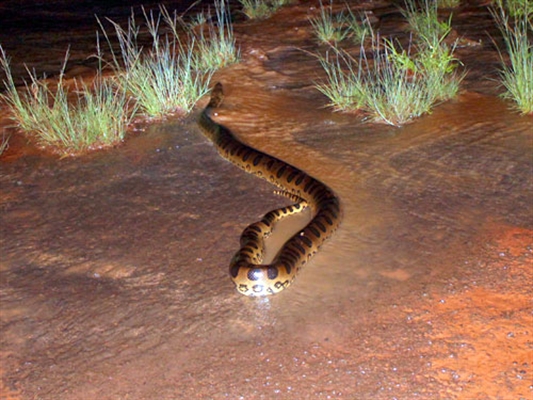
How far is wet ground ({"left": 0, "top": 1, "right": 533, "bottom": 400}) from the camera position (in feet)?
14.6

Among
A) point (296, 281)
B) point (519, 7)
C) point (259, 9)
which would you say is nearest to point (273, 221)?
point (296, 281)

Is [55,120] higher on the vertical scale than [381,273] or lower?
higher

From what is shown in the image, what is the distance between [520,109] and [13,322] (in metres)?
6.92

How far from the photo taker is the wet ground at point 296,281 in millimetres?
4449

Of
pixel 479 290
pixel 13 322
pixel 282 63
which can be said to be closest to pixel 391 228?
pixel 479 290

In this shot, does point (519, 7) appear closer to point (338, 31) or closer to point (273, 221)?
point (338, 31)

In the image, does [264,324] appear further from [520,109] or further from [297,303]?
[520,109]

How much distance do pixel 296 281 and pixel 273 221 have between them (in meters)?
1.08

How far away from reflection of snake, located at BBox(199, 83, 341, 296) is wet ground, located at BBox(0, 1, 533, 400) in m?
0.13

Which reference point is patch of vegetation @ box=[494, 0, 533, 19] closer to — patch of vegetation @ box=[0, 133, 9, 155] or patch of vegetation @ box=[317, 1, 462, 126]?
patch of vegetation @ box=[317, 1, 462, 126]

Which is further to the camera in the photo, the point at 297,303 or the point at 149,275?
the point at 149,275

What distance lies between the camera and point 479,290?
5188mm

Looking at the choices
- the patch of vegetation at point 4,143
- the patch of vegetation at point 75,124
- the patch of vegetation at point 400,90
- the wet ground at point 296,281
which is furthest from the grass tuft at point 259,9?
the patch of vegetation at point 4,143

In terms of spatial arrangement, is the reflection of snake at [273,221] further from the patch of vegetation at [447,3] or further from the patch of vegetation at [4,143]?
the patch of vegetation at [447,3]
